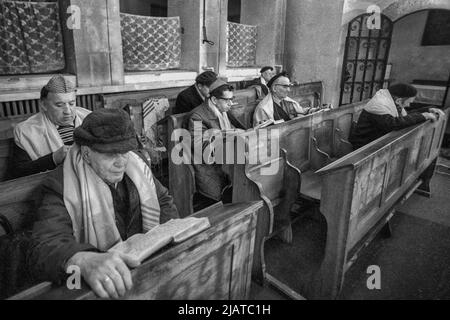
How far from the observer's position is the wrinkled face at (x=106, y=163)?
1.55 metres

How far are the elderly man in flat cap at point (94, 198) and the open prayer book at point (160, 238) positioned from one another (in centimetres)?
13

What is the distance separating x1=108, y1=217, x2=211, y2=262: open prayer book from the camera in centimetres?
115

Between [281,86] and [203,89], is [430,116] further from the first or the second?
[203,89]

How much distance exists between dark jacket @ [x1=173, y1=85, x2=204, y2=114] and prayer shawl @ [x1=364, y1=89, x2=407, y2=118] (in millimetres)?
2149

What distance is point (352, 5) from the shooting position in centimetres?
636

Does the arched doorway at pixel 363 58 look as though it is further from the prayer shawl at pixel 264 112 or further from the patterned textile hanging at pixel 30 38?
the patterned textile hanging at pixel 30 38

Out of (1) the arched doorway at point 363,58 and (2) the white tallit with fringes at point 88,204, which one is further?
(1) the arched doorway at point 363,58

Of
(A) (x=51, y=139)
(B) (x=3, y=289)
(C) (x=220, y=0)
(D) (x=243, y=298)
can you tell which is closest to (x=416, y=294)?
(D) (x=243, y=298)

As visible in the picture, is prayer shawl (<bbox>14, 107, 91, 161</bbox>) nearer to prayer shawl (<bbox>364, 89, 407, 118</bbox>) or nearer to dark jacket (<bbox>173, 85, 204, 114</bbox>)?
dark jacket (<bbox>173, 85, 204, 114</bbox>)

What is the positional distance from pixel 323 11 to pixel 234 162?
17.6ft

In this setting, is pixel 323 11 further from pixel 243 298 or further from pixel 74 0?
pixel 243 298

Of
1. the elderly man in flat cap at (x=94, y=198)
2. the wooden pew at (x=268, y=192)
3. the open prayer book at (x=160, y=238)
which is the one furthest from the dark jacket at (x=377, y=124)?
the open prayer book at (x=160, y=238)

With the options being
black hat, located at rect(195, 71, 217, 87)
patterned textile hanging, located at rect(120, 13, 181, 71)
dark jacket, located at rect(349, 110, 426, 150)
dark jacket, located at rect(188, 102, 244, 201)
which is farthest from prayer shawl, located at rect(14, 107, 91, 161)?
dark jacket, located at rect(349, 110, 426, 150)

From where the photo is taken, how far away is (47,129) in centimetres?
253
